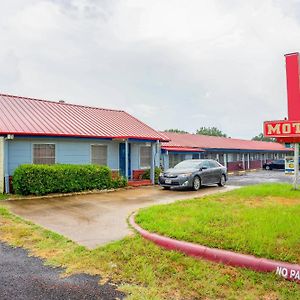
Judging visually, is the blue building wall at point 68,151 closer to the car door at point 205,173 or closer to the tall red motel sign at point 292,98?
the car door at point 205,173

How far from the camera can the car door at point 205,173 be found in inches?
658

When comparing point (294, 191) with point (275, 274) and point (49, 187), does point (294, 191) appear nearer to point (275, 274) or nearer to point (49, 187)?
point (275, 274)

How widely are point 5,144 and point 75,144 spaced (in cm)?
361

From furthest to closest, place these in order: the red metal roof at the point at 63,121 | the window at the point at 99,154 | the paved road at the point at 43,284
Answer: the window at the point at 99,154 < the red metal roof at the point at 63,121 < the paved road at the point at 43,284

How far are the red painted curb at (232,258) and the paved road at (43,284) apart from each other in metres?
1.78

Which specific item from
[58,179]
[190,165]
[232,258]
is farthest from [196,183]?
[232,258]

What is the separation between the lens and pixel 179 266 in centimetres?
532

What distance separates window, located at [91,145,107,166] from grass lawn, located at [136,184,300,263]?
9120mm

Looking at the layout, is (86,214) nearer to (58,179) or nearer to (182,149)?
(58,179)

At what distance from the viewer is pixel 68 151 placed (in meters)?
17.0

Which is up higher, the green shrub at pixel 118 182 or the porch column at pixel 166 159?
the porch column at pixel 166 159

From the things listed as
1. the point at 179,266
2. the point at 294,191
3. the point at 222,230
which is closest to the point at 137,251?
the point at 179,266

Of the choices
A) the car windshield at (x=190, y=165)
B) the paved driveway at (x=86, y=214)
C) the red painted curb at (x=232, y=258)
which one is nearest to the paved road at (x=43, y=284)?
the paved driveway at (x=86, y=214)

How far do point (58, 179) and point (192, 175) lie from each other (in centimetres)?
617
